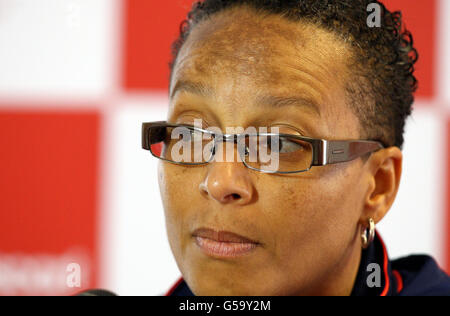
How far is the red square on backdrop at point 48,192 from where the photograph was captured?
1976 millimetres

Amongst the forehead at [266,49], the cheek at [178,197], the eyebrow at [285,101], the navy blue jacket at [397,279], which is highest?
the forehead at [266,49]

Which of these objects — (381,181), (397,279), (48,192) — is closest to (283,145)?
(381,181)

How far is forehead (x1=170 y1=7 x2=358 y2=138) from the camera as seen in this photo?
2.98 feet

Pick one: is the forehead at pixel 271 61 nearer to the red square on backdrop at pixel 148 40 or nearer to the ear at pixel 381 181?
Answer: the ear at pixel 381 181

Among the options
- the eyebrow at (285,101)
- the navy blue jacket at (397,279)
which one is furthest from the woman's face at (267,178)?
the navy blue jacket at (397,279)

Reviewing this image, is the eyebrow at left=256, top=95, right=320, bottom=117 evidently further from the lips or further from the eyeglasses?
the lips

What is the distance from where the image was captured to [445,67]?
195cm

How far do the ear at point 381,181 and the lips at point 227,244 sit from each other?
0.25 metres

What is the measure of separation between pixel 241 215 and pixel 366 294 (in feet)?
1.19

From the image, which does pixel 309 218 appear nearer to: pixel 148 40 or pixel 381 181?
pixel 381 181

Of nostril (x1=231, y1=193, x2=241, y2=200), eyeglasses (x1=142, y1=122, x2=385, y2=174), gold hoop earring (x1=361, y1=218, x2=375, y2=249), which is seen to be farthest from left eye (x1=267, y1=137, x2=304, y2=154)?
gold hoop earring (x1=361, y1=218, x2=375, y2=249)

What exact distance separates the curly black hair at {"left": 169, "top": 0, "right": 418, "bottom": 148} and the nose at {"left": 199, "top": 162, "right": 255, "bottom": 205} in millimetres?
253

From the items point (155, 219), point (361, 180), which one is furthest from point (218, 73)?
point (155, 219)
